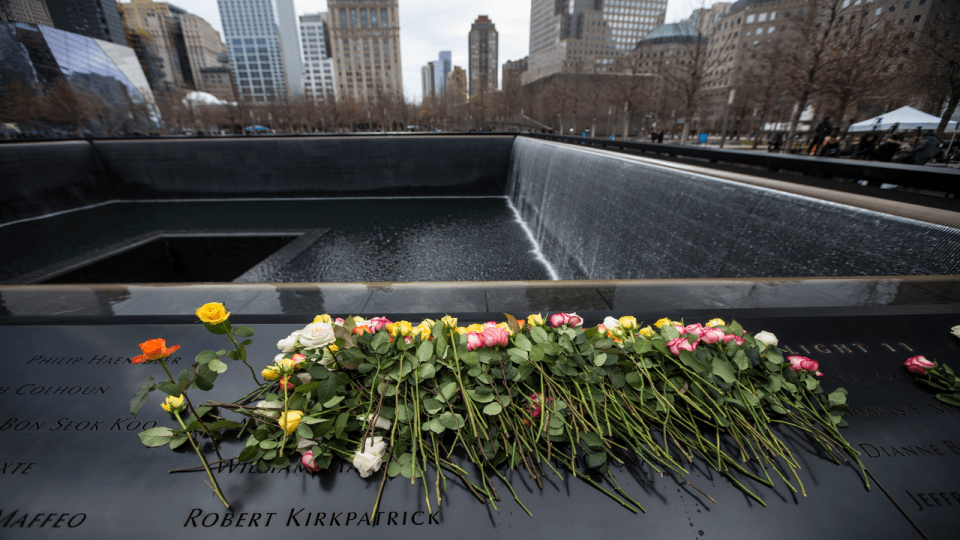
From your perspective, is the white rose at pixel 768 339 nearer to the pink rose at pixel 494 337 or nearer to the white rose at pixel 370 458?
the pink rose at pixel 494 337

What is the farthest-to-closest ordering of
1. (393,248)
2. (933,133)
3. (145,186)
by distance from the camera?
(145,186) → (393,248) → (933,133)

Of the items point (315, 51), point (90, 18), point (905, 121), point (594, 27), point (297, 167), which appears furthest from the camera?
point (315, 51)

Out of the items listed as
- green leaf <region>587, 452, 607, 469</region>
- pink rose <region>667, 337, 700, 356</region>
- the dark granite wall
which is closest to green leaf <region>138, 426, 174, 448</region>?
green leaf <region>587, 452, 607, 469</region>

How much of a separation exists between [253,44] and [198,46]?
67.3 feet

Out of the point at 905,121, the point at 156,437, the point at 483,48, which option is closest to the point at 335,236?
the point at 156,437

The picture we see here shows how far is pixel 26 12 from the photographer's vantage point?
14.1 m

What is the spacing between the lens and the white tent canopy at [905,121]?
229 inches

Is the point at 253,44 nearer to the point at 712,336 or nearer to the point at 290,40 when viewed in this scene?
the point at 290,40

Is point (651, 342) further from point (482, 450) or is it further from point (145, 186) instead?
point (145, 186)

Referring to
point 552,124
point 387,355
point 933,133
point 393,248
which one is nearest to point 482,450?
point 387,355

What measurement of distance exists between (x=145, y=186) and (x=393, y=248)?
44.0 ft

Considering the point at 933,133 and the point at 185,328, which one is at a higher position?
the point at 933,133

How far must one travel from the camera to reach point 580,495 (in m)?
1.00

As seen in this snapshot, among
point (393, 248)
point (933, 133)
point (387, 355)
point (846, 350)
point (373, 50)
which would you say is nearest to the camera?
point (387, 355)
